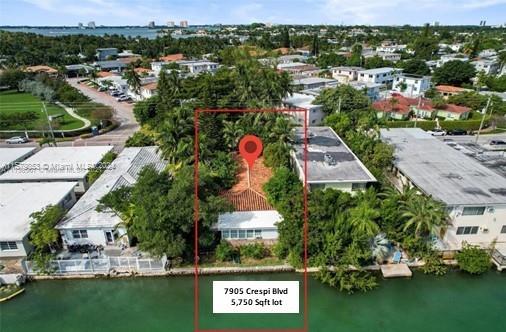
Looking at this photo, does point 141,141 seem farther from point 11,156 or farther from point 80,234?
point 80,234

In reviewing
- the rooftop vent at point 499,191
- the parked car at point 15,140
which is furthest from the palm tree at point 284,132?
the parked car at point 15,140

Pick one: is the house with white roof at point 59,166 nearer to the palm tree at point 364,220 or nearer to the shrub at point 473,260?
the palm tree at point 364,220

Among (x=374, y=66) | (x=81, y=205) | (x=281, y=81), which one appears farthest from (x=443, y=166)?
(x=374, y=66)


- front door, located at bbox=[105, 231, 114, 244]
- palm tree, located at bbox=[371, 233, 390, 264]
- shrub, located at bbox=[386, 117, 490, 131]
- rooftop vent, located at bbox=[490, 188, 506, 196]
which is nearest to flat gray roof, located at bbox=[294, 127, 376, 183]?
palm tree, located at bbox=[371, 233, 390, 264]

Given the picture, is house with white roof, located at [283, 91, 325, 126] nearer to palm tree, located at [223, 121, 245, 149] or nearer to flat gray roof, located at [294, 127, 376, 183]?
flat gray roof, located at [294, 127, 376, 183]

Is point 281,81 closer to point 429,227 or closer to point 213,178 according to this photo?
point 213,178
